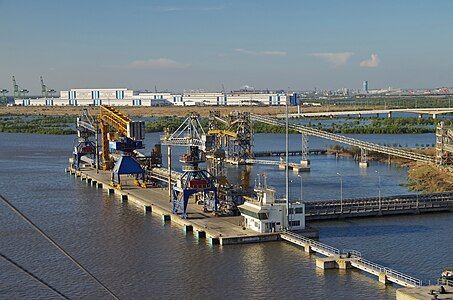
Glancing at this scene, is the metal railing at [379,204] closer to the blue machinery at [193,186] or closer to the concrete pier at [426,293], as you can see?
the blue machinery at [193,186]

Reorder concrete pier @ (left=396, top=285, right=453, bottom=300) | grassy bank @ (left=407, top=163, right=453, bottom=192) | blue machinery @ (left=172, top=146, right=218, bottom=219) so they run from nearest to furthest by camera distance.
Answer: concrete pier @ (left=396, top=285, right=453, bottom=300) < blue machinery @ (left=172, top=146, right=218, bottom=219) < grassy bank @ (left=407, top=163, right=453, bottom=192)

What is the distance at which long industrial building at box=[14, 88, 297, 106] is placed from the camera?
425 feet

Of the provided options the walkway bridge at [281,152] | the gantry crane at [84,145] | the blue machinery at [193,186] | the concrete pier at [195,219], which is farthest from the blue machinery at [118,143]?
the walkway bridge at [281,152]

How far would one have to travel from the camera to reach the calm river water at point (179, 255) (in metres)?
16.1

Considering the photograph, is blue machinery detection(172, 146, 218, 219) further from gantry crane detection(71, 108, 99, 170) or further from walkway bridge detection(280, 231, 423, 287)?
gantry crane detection(71, 108, 99, 170)

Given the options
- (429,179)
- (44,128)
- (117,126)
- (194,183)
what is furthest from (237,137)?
(44,128)

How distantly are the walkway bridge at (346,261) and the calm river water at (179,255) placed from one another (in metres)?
0.22

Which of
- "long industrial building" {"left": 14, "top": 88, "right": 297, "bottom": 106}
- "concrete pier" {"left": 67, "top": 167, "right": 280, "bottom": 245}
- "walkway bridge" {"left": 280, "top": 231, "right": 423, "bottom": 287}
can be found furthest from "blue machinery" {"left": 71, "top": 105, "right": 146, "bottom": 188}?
"long industrial building" {"left": 14, "top": 88, "right": 297, "bottom": 106}

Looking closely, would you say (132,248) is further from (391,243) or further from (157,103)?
(157,103)

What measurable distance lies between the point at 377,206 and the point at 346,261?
750 centimetres

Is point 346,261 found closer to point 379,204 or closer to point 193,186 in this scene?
point 193,186

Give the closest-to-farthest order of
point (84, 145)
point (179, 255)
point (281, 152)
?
point (179, 255) < point (84, 145) < point (281, 152)

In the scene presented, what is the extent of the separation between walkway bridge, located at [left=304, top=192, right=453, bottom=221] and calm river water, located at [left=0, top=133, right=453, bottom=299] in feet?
1.58

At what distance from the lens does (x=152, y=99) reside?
138 metres
